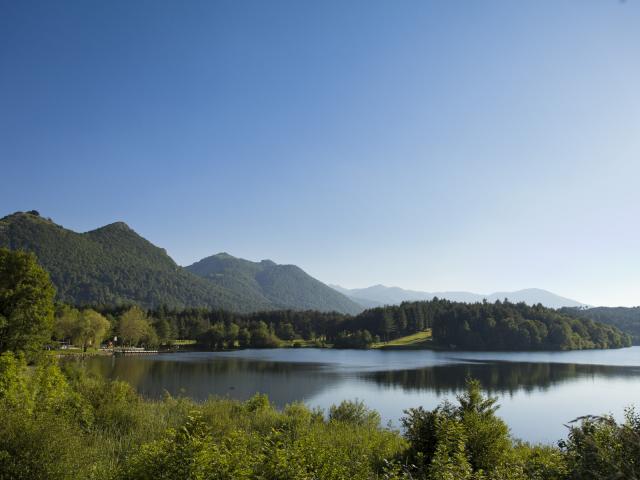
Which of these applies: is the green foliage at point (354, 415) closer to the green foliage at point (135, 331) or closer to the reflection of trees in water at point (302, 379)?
the reflection of trees in water at point (302, 379)

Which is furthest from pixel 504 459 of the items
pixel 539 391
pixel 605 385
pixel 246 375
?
pixel 605 385

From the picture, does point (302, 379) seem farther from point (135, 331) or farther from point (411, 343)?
point (411, 343)

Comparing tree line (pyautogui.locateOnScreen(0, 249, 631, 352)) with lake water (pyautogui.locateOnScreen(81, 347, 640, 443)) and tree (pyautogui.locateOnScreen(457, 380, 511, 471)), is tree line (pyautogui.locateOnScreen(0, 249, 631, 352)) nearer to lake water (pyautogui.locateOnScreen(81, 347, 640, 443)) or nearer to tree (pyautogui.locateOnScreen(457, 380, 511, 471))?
lake water (pyautogui.locateOnScreen(81, 347, 640, 443))

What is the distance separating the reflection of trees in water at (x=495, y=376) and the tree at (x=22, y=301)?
38.8 meters

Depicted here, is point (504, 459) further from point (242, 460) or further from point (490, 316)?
point (490, 316)

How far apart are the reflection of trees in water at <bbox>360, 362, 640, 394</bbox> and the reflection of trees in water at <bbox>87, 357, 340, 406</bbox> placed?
936 centimetres

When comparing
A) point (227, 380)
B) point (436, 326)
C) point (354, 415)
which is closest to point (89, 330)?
point (227, 380)

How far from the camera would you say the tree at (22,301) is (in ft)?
125

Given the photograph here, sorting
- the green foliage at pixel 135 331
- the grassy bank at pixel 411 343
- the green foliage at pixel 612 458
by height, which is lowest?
the grassy bank at pixel 411 343

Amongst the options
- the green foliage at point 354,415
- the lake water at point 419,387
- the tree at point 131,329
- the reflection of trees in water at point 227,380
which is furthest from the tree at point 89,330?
the green foliage at point 354,415

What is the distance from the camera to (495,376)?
214 ft

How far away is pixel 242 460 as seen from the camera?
7766 millimetres

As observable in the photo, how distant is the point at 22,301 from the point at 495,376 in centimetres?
6036

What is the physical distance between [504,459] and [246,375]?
5669 cm
